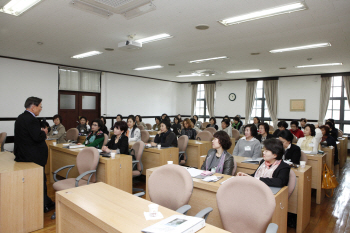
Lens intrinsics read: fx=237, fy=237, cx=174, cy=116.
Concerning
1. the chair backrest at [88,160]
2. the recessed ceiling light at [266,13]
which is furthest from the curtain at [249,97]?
the chair backrest at [88,160]

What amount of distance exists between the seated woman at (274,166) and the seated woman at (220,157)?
0.42 metres

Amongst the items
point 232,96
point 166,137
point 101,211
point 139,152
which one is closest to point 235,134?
point 166,137

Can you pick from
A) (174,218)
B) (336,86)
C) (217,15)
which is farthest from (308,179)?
(336,86)

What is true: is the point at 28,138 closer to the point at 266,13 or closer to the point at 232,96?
the point at 266,13

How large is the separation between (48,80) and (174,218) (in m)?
8.36

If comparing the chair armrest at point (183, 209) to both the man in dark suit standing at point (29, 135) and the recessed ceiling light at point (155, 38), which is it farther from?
the recessed ceiling light at point (155, 38)

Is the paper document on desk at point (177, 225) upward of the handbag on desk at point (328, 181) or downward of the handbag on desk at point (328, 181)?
upward

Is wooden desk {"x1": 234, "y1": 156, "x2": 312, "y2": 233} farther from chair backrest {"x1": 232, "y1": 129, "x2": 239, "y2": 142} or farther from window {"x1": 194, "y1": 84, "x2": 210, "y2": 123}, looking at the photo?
window {"x1": 194, "y1": 84, "x2": 210, "y2": 123}

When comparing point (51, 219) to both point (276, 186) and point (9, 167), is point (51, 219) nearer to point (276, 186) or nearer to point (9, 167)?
point (9, 167)

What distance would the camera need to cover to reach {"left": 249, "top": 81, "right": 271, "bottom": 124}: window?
1134 centimetres

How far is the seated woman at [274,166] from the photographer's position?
8.30 ft

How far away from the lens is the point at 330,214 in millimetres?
3773

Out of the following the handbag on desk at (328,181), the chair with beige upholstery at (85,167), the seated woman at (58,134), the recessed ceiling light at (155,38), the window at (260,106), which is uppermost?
the recessed ceiling light at (155,38)

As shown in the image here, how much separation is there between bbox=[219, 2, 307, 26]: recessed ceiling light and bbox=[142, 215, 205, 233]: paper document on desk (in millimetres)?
3454
